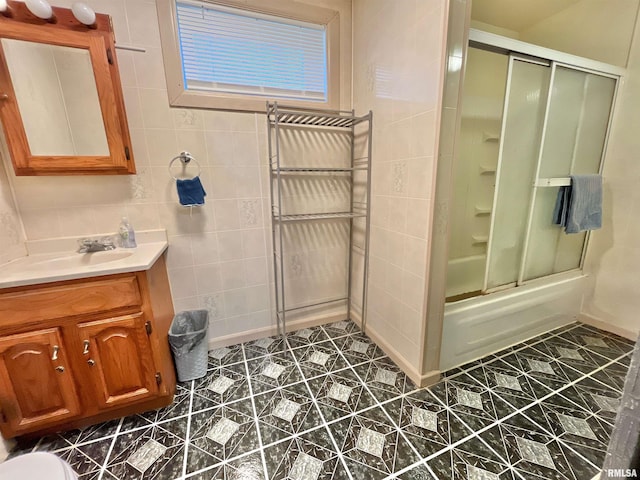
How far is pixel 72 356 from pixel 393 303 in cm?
169

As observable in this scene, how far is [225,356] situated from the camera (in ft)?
5.96

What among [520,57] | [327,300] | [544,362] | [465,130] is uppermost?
[520,57]

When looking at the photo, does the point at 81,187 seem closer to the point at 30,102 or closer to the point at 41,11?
the point at 30,102

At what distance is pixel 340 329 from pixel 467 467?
1.15 meters

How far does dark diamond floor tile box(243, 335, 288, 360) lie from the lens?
6.04 feet

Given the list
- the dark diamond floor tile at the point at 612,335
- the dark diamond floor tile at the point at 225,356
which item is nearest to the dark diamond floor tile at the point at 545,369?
the dark diamond floor tile at the point at 612,335

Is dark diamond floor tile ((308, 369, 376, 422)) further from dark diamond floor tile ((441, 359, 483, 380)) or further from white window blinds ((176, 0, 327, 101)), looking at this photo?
white window blinds ((176, 0, 327, 101))

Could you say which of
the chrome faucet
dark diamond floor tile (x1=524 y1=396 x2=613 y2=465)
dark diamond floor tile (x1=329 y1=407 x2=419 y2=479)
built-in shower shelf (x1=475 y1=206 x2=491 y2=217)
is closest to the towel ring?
Answer: the chrome faucet

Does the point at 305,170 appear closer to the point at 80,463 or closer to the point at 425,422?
the point at 425,422

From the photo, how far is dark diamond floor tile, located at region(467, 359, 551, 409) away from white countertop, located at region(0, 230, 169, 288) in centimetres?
193

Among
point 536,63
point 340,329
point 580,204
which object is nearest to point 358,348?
point 340,329

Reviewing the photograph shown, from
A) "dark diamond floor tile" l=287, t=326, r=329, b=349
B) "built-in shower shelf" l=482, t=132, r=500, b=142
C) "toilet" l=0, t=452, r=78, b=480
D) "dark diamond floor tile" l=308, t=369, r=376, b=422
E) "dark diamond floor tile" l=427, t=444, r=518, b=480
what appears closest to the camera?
"toilet" l=0, t=452, r=78, b=480

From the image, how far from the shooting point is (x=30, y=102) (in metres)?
1.28

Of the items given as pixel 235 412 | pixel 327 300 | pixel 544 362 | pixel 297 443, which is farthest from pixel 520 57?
pixel 235 412
